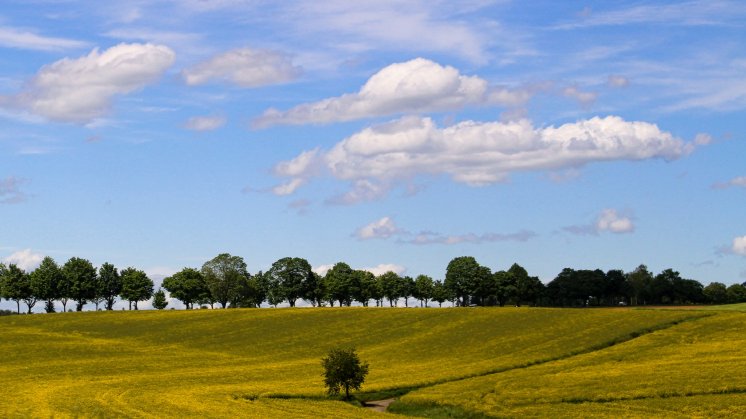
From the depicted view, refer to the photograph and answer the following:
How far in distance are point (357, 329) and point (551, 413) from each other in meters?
69.1

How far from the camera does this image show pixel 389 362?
97.8m

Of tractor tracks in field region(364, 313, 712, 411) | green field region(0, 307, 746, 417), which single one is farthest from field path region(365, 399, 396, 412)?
green field region(0, 307, 746, 417)

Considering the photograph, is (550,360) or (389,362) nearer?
(550,360)

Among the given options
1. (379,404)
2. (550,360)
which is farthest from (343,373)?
(550,360)

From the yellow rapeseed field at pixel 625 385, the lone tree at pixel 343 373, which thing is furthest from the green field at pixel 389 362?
the lone tree at pixel 343 373

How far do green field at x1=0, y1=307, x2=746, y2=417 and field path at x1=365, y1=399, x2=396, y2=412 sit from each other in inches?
63.8

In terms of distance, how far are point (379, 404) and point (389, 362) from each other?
28197mm

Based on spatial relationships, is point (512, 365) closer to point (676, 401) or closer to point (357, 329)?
point (676, 401)

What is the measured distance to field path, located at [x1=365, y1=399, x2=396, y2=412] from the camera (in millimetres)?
66938

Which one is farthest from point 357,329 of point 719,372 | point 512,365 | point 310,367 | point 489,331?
point 719,372

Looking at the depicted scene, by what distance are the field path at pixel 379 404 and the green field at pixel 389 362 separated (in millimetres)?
1620

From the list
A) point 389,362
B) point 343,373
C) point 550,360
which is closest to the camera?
point 343,373

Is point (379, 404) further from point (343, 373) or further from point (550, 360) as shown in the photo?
point (550, 360)

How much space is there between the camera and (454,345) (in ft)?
350
